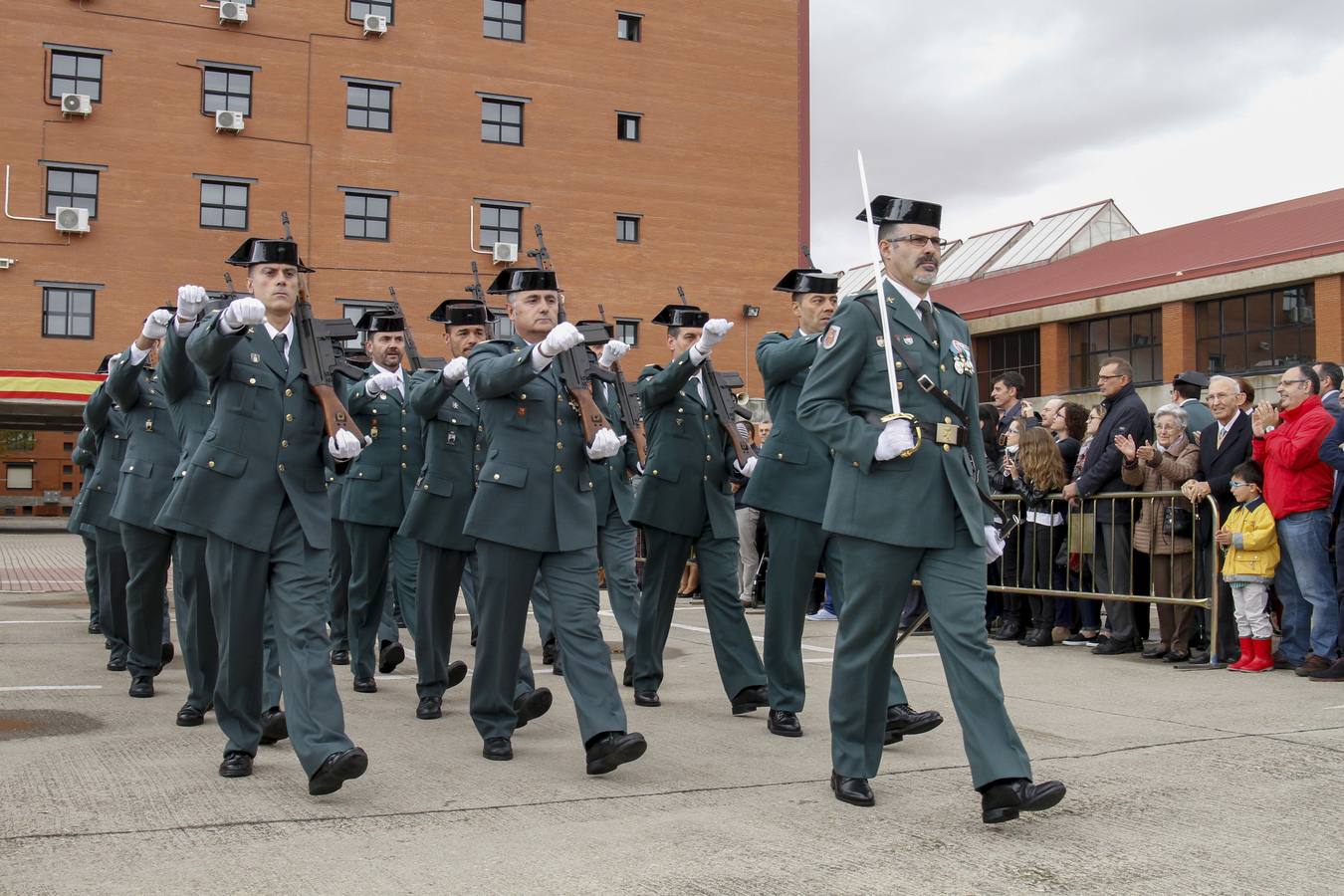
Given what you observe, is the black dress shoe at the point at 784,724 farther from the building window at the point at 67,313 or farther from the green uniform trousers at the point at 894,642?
the building window at the point at 67,313

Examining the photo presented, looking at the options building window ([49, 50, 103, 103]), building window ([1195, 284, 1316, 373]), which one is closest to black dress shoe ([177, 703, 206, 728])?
building window ([1195, 284, 1316, 373])

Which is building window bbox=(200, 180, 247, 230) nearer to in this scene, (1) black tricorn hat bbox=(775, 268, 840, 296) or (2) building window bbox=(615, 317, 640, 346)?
(2) building window bbox=(615, 317, 640, 346)

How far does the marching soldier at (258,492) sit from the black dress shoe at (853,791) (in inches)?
81.3

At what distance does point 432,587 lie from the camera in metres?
7.32

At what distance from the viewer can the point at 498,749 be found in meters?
5.94

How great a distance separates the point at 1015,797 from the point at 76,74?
113 feet

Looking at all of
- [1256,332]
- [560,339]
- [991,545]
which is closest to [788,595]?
[991,545]

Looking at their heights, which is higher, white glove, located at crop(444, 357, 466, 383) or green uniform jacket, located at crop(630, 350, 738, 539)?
white glove, located at crop(444, 357, 466, 383)

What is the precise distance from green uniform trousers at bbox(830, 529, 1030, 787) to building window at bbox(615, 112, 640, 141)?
35.3m

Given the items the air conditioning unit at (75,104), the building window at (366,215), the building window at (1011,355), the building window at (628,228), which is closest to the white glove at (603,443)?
the air conditioning unit at (75,104)

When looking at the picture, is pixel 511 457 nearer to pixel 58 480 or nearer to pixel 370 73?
pixel 370 73

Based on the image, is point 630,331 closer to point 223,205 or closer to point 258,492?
point 223,205

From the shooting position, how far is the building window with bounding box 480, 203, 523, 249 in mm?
37375

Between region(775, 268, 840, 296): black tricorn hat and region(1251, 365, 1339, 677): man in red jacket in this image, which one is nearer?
region(775, 268, 840, 296): black tricorn hat
